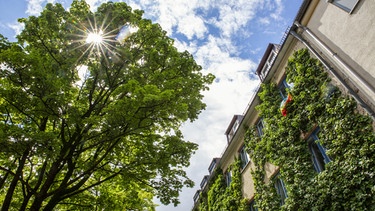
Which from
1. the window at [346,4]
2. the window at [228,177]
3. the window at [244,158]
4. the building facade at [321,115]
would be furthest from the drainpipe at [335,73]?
the window at [228,177]

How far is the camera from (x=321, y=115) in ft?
26.4

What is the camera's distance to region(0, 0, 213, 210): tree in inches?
295

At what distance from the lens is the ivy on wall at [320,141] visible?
6.34m

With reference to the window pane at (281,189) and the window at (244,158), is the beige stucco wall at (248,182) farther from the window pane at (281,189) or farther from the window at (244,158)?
the window pane at (281,189)

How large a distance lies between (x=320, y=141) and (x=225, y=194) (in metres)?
9.76

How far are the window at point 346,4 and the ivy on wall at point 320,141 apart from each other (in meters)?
1.92

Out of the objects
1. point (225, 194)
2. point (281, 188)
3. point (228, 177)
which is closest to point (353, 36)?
point (281, 188)

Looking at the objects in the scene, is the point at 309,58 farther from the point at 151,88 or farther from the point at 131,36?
the point at 131,36

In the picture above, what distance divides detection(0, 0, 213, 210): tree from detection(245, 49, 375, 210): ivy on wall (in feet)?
12.1

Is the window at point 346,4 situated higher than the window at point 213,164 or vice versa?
the window at point 213,164

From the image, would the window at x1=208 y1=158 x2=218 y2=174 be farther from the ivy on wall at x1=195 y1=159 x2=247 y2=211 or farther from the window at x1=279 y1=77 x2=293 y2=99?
the window at x1=279 y1=77 x2=293 y2=99

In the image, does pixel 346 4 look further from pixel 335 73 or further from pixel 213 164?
pixel 213 164

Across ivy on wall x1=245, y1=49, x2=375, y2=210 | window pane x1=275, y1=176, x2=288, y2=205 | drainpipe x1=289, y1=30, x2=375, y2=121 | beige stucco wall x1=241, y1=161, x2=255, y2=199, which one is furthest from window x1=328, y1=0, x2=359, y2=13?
beige stucco wall x1=241, y1=161, x2=255, y2=199

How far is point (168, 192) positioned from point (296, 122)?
238 inches
